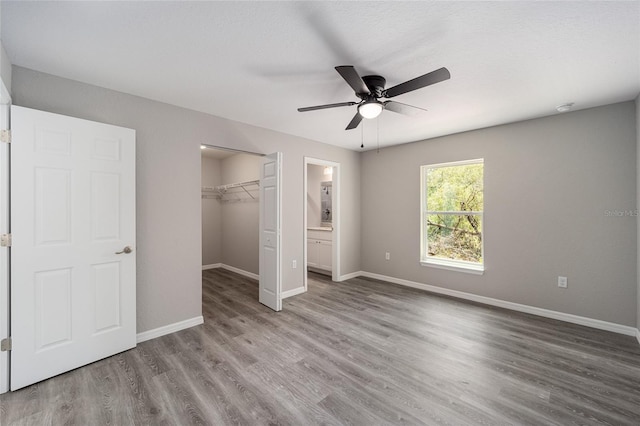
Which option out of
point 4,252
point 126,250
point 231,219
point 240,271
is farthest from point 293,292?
point 4,252

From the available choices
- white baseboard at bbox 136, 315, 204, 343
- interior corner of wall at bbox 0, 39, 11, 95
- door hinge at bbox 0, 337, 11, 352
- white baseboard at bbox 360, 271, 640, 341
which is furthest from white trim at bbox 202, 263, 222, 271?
interior corner of wall at bbox 0, 39, 11, 95

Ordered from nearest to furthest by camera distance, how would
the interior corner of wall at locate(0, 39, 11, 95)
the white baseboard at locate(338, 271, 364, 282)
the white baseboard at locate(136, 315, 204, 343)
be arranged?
the interior corner of wall at locate(0, 39, 11, 95) → the white baseboard at locate(136, 315, 204, 343) → the white baseboard at locate(338, 271, 364, 282)

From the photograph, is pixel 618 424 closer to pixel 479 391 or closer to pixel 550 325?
pixel 479 391

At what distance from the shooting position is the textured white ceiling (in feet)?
5.35

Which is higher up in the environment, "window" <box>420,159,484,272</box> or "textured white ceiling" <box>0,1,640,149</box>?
"textured white ceiling" <box>0,1,640,149</box>

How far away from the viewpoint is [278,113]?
333 centimetres

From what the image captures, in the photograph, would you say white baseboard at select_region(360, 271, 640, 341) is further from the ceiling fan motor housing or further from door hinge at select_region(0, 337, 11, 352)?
door hinge at select_region(0, 337, 11, 352)

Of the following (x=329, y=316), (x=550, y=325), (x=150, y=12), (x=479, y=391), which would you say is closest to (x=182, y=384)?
(x=329, y=316)

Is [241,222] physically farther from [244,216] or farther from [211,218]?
[211,218]

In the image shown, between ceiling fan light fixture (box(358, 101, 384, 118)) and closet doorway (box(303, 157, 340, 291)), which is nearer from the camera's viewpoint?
ceiling fan light fixture (box(358, 101, 384, 118))

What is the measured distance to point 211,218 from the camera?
6.23 metres

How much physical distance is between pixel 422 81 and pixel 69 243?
3116 mm

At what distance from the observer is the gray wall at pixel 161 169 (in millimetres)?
2463

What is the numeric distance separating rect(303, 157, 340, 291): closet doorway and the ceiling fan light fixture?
2.16 meters
